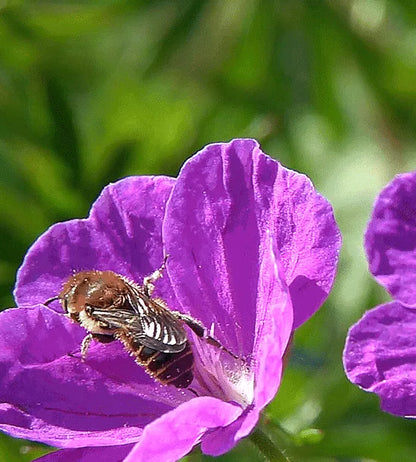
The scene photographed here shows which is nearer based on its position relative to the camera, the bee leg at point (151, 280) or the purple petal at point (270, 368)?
the purple petal at point (270, 368)

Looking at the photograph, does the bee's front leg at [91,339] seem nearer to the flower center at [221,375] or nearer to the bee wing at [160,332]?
the bee wing at [160,332]

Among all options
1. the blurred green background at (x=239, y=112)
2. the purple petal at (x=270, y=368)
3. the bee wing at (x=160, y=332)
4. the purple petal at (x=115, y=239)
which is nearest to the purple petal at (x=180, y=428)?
the purple petal at (x=270, y=368)

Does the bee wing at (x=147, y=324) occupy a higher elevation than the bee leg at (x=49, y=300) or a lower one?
lower

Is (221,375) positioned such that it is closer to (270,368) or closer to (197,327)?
(197,327)

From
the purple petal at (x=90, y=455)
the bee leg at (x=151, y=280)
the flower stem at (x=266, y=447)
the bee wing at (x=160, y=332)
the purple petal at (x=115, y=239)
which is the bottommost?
the flower stem at (x=266, y=447)

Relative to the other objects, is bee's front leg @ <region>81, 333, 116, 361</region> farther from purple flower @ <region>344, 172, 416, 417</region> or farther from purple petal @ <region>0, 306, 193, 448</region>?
purple flower @ <region>344, 172, 416, 417</region>

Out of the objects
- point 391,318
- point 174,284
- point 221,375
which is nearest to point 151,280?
point 174,284
